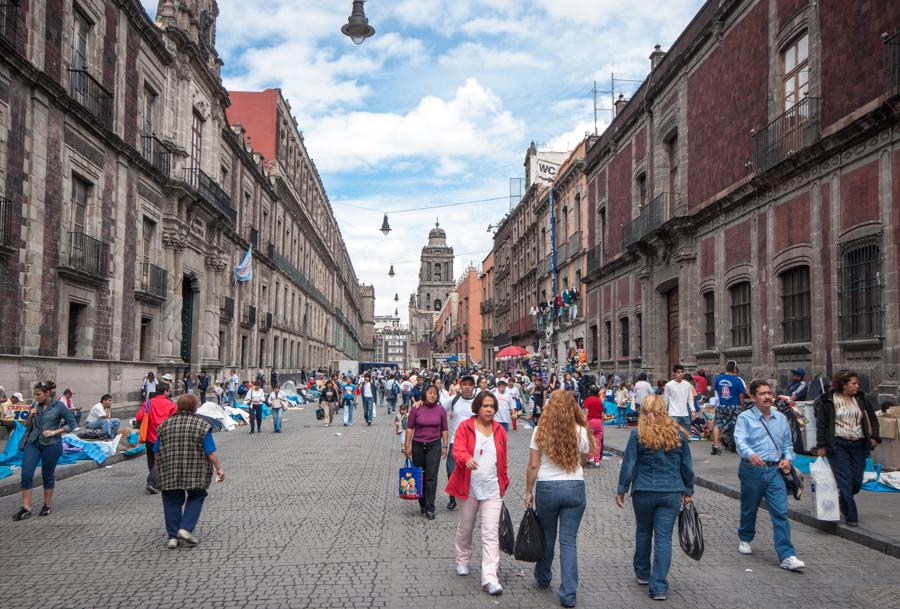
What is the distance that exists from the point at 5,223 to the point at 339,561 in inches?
508

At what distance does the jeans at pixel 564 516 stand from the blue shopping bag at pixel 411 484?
10.8 feet

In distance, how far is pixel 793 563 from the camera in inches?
253

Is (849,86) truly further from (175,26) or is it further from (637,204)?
(175,26)

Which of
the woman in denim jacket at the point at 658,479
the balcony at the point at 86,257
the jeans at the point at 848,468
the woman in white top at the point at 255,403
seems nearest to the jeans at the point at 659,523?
the woman in denim jacket at the point at 658,479

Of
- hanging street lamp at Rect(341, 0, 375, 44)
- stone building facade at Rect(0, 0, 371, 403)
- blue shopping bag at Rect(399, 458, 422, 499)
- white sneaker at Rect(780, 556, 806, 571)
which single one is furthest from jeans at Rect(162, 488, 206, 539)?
stone building facade at Rect(0, 0, 371, 403)

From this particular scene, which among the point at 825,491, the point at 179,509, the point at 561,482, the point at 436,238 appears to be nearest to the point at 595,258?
the point at 825,491

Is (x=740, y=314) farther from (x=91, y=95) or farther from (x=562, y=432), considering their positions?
(x=91, y=95)

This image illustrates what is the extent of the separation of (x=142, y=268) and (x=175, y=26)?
28.5 ft

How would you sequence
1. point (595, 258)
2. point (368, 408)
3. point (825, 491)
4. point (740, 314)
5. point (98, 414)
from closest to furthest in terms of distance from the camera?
point (825, 491), point (98, 414), point (740, 314), point (368, 408), point (595, 258)

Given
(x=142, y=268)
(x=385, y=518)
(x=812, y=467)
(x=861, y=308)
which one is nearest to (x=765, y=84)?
(x=861, y=308)

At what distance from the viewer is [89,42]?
20.0 m

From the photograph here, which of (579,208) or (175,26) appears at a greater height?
(175,26)

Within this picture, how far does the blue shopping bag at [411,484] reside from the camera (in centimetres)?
879

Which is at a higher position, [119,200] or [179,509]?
[119,200]
